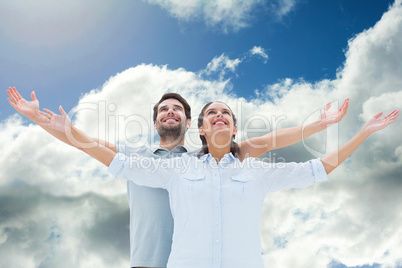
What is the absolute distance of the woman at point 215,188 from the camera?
4836 millimetres

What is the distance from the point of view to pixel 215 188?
16.6 feet

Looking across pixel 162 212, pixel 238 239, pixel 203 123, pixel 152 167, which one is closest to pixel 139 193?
pixel 162 212

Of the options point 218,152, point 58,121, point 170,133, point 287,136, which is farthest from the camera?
point 287,136

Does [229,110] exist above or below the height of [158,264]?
above

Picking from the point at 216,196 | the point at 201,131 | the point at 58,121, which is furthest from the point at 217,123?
the point at 58,121

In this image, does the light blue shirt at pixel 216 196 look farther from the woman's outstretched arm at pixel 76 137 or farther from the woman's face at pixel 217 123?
the woman's face at pixel 217 123

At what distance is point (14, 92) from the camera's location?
20.6 ft

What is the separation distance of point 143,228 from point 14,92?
3401mm

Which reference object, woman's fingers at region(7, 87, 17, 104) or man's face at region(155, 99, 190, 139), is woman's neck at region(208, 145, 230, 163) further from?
woman's fingers at region(7, 87, 17, 104)

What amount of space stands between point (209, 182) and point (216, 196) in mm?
245

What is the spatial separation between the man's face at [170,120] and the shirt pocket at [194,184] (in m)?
2.15

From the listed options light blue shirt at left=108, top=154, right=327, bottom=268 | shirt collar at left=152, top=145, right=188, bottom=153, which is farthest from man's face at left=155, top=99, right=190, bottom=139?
light blue shirt at left=108, top=154, right=327, bottom=268

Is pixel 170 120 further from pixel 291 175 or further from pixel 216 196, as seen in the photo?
pixel 291 175

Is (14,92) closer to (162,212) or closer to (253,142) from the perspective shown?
(162,212)
